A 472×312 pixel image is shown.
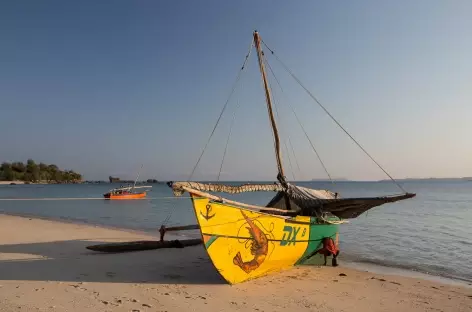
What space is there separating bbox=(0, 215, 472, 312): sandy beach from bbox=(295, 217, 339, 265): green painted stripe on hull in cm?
32

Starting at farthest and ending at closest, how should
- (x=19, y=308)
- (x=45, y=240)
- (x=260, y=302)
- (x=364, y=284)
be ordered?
(x=45, y=240) < (x=364, y=284) < (x=260, y=302) < (x=19, y=308)

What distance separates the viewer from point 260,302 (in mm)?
6680

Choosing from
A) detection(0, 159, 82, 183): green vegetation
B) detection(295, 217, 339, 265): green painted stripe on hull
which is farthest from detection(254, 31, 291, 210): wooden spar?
detection(0, 159, 82, 183): green vegetation

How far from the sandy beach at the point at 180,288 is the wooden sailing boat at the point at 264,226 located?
0.41 m

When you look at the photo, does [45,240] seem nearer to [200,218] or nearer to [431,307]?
[200,218]

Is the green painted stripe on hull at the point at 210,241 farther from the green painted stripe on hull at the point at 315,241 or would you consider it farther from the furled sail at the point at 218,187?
the green painted stripe on hull at the point at 315,241

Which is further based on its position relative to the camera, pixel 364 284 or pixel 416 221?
pixel 416 221

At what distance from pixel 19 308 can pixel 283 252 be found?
572 cm

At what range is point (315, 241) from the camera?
9.87m

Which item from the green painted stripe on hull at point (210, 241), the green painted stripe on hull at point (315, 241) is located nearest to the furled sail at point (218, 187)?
the green painted stripe on hull at point (210, 241)

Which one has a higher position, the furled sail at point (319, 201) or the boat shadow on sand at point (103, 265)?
the furled sail at point (319, 201)

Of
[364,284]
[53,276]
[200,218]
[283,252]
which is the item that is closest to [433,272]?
[364,284]

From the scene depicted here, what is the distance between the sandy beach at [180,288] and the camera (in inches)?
250

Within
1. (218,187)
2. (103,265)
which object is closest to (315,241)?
(218,187)
